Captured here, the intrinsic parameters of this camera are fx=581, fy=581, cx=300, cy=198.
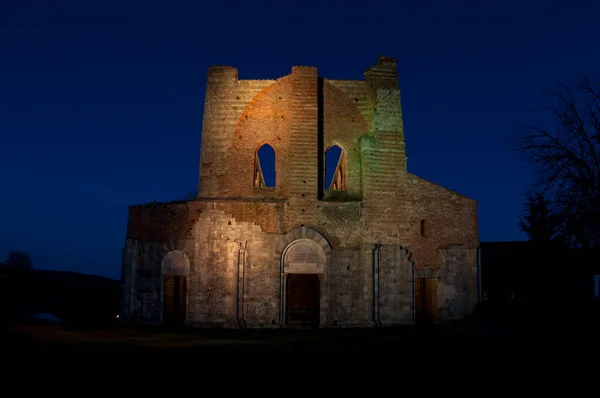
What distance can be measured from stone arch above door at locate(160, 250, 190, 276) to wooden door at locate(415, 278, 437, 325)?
362 inches

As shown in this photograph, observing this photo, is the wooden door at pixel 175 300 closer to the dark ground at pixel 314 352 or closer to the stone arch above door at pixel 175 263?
the stone arch above door at pixel 175 263

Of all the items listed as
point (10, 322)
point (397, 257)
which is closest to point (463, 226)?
point (397, 257)

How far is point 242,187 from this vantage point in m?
23.1

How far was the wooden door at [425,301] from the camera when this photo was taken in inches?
910

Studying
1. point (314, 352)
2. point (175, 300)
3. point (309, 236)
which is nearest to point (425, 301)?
point (309, 236)

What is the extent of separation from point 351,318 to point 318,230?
3.50 m

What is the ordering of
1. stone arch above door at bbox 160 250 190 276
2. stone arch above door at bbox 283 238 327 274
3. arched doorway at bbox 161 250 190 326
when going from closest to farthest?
1. stone arch above door at bbox 283 238 327 274
2. stone arch above door at bbox 160 250 190 276
3. arched doorway at bbox 161 250 190 326

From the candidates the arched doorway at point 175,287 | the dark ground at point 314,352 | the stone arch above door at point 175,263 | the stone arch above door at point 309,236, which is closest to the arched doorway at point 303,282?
the stone arch above door at point 309,236

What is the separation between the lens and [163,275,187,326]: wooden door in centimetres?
2244

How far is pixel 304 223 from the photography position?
2203 cm

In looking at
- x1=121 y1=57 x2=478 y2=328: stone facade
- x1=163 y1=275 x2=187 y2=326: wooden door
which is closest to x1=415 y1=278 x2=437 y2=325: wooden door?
x1=121 y1=57 x2=478 y2=328: stone facade

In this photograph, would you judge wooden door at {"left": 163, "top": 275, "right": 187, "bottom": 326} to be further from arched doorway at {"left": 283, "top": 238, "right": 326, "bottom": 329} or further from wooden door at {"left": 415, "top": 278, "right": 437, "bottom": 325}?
wooden door at {"left": 415, "top": 278, "right": 437, "bottom": 325}

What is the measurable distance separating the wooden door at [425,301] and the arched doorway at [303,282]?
413 centimetres

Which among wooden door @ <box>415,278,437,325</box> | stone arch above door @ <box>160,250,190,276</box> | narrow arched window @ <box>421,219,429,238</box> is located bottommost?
wooden door @ <box>415,278,437,325</box>
